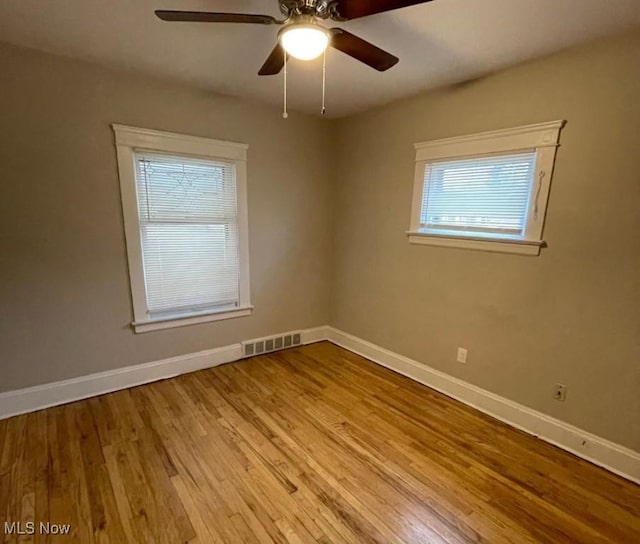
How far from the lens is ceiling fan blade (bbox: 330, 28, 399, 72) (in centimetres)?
149

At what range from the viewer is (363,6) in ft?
4.38

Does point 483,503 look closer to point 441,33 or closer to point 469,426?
point 469,426

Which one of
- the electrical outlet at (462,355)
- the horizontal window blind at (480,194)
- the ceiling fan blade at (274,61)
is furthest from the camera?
the electrical outlet at (462,355)

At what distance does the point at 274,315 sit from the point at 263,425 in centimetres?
139

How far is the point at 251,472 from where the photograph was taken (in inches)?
74.4

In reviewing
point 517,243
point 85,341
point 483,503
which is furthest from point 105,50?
point 483,503

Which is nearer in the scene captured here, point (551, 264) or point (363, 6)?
point (363, 6)

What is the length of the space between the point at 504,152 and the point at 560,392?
Answer: 1.66 m

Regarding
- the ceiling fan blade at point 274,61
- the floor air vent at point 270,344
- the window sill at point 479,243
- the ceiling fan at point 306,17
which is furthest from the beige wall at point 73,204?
the window sill at point 479,243

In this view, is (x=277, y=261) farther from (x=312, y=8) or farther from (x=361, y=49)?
(x=312, y=8)

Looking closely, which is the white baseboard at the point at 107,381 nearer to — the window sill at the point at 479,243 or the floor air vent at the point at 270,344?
the floor air vent at the point at 270,344

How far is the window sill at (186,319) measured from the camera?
2.79m

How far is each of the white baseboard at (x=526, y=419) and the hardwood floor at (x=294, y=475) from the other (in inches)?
3.0

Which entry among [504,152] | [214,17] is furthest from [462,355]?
[214,17]
